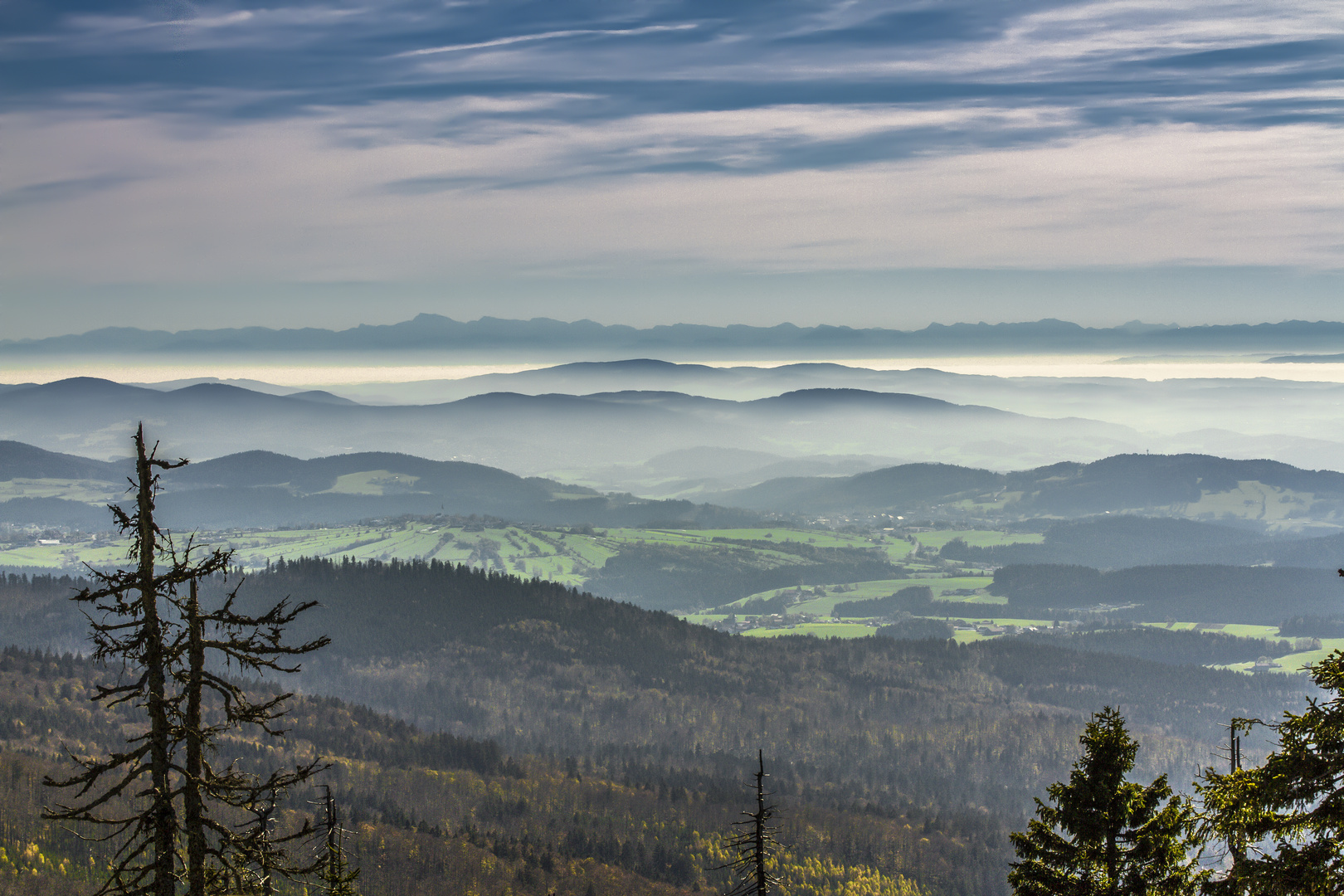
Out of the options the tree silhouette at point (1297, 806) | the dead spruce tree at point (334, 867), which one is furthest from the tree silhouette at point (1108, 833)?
the dead spruce tree at point (334, 867)

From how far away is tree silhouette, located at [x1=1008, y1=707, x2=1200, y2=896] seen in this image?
97.1 feet

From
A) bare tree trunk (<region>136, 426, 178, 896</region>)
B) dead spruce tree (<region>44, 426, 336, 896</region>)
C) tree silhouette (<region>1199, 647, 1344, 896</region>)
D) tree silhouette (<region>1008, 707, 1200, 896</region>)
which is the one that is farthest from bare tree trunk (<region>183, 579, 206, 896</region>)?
tree silhouette (<region>1199, 647, 1344, 896</region>)

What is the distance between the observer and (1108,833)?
30266mm

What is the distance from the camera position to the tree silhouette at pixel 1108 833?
29.6 metres

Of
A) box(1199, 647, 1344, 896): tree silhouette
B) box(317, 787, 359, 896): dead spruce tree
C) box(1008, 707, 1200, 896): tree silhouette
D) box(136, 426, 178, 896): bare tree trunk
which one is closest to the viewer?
box(136, 426, 178, 896): bare tree trunk

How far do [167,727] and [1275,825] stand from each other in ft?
75.7

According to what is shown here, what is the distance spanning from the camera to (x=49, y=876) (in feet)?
555

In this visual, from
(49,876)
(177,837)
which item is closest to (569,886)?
(49,876)

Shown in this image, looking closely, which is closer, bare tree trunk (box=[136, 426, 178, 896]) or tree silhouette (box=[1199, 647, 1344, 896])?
bare tree trunk (box=[136, 426, 178, 896])

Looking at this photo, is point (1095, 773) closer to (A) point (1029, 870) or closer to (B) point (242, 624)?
(A) point (1029, 870)

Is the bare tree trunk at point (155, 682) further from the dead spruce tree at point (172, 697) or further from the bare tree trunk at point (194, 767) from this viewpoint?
the bare tree trunk at point (194, 767)

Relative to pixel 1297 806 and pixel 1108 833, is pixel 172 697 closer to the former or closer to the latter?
pixel 1297 806

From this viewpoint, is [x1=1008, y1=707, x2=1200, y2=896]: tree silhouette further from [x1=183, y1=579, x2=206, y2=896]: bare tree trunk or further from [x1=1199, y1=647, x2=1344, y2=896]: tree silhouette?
[x1=183, y1=579, x2=206, y2=896]: bare tree trunk

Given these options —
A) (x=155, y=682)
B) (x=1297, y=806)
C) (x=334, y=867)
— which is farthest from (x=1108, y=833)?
(x=155, y=682)
